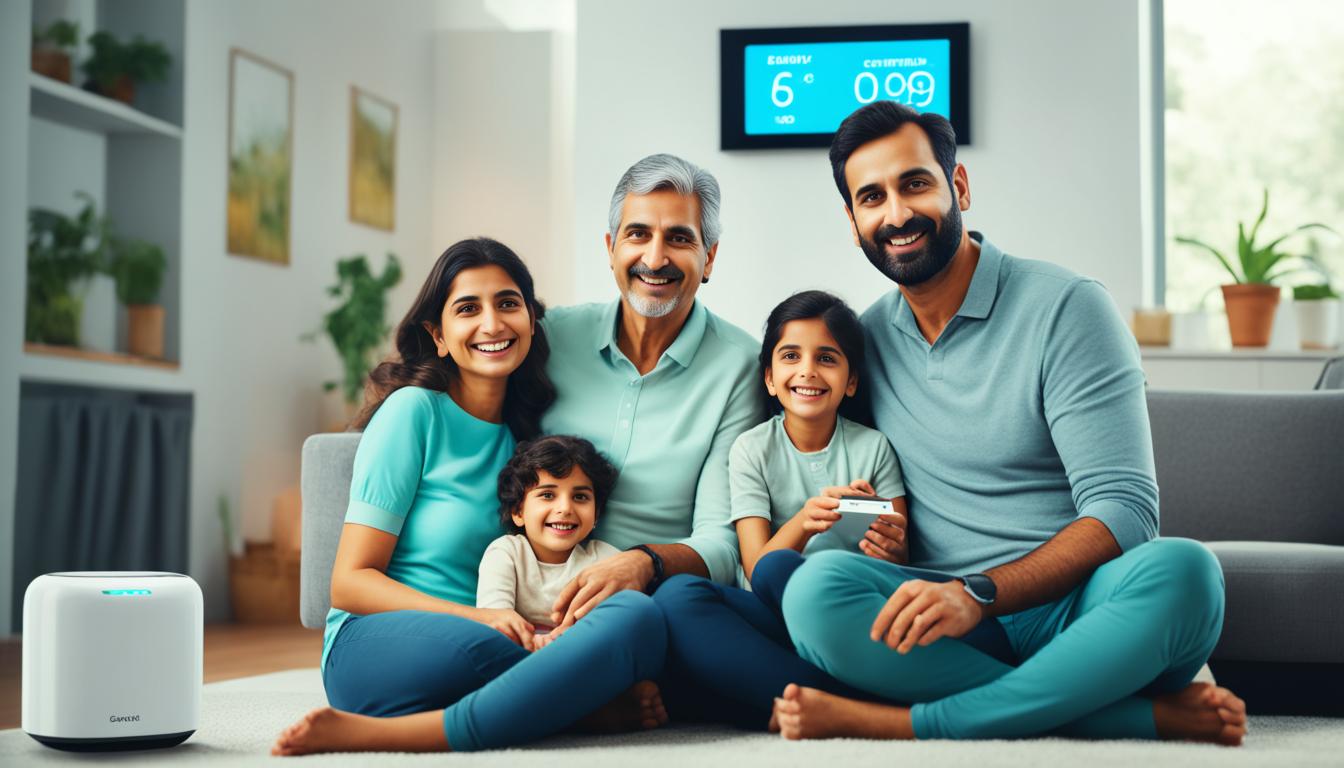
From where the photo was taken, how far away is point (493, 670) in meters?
1.72

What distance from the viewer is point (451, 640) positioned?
67.2 inches

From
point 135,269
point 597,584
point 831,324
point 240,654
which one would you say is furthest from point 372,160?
point 597,584

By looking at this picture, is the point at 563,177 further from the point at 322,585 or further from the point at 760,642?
the point at 760,642

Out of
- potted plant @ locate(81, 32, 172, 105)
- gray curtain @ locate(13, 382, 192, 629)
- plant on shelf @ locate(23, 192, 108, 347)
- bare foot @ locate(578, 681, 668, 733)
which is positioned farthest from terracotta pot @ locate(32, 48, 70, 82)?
bare foot @ locate(578, 681, 668, 733)

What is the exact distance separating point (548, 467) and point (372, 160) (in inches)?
166

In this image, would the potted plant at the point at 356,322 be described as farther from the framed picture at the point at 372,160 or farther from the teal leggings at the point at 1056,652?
the teal leggings at the point at 1056,652

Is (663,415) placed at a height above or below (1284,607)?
above

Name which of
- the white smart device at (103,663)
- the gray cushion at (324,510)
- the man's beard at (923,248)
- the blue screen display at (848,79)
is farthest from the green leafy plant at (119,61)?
the man's beard at (923,248)

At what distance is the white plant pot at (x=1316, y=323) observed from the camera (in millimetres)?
4188

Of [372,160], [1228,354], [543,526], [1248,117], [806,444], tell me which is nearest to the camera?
[543,526]

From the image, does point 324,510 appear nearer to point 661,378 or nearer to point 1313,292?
point 661,378

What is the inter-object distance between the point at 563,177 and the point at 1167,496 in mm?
4180

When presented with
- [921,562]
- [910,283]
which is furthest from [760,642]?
[910,283]

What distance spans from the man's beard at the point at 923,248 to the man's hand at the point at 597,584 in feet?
1.88
